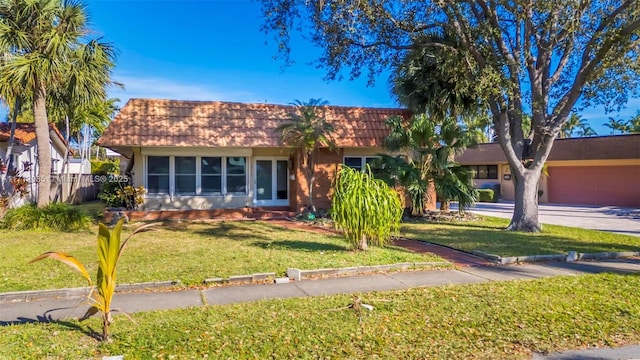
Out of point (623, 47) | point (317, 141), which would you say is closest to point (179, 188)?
point (317, 141)

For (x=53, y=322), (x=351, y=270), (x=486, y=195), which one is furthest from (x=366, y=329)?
(x=486, y=195)

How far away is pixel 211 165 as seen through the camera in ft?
55.3

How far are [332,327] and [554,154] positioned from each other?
89.0 feet

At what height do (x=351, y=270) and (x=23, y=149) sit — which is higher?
(x=23, y=149)

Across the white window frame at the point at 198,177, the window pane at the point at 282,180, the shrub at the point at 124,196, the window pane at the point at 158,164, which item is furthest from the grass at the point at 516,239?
the shrub at the point at 124,196

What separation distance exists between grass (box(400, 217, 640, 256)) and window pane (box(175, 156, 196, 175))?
8.48m

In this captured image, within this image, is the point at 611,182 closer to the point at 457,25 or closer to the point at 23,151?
the point at 457,25

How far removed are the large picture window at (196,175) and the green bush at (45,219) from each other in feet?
10.6

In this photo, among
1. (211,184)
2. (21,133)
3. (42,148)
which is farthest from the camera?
(21,133)

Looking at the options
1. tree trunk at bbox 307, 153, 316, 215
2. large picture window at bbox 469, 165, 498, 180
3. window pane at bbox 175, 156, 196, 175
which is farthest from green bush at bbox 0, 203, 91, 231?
large picture window at bbox 469, 165, 498, 180

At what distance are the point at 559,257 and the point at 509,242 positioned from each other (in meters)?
1.84

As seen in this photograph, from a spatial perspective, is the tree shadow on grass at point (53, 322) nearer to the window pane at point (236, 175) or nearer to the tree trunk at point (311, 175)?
the tree trunk at point (311, 175)

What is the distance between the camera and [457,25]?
12094 mm

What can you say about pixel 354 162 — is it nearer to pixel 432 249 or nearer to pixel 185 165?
pixel 185 165
